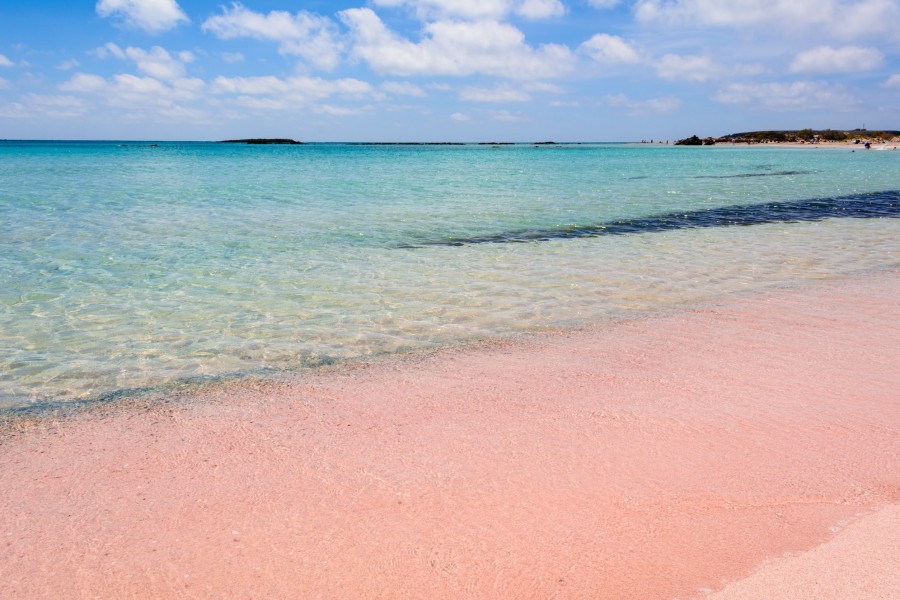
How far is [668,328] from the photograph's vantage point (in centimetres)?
725

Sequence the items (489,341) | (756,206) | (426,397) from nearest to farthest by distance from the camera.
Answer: (426,397)
(489,341)
(756,206)

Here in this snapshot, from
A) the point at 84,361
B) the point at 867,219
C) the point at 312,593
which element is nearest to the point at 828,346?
the point at 312,593

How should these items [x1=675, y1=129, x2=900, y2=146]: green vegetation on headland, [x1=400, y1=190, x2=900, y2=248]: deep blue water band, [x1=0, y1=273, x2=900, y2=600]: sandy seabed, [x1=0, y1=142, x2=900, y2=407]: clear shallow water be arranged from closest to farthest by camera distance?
[x1=0, y1=273, x2=900, y2=600]: sandy seabed
[x1=0, y1=142, x2=900, y2=407]: clear shallow water
[x1=400, y1=190, x2=900, y2=248]: deep blue water band
[x1=675, y1=129, x2=900, y2=146]: green vegetation on headland

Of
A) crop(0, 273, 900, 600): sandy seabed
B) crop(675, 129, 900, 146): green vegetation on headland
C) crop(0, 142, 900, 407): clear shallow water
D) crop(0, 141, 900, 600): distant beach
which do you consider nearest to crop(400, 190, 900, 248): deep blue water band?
crop(0, 142, 900, 407): clear shallow water

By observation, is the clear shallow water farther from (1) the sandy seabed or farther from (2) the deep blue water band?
(1) the sandy seabed

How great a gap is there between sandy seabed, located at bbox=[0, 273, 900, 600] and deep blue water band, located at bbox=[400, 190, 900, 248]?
814 centimetres

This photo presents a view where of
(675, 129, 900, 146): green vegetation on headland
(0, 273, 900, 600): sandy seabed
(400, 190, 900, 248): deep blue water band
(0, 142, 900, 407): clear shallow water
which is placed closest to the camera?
(0, 273, 900, 600): sandy seabed

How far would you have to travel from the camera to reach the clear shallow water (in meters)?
6.49

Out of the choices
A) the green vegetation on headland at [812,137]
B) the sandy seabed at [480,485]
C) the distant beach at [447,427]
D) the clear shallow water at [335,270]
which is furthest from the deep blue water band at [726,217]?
the green vegetation on headland at [812,137]

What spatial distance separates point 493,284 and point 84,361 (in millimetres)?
5492

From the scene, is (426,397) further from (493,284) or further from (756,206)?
(756,206)

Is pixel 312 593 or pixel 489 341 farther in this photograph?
pixel 489 341

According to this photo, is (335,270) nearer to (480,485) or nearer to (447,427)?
(447,427)

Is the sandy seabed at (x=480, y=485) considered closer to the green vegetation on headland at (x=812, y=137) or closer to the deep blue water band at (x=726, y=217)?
the deep blue water band at (x=726, y=217)
